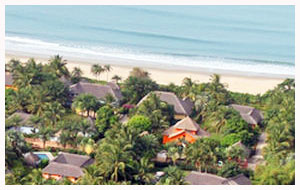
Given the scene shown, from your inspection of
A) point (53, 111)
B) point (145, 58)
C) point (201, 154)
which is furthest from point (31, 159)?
point (145, 58)

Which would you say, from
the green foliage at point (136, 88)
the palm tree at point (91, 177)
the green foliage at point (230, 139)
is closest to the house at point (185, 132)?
the green foliage at point (230, 139)

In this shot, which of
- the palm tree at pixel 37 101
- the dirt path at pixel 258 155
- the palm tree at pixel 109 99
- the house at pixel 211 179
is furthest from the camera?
the palm tree at pixel 109 99

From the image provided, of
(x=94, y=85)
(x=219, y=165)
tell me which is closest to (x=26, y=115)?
(x=94, y=85)

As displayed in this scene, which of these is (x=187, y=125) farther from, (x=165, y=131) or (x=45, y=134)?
(x=45, y=134)

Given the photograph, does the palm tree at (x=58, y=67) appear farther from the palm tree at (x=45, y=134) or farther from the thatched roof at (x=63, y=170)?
the thatched roof at (x=63, y=170)

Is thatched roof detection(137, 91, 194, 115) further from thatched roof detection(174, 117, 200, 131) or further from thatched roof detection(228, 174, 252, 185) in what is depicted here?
thatched roof detection(228, 174, 252, 185)

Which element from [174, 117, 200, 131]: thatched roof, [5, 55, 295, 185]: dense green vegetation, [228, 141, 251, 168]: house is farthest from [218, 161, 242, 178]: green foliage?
[174, 117, 200, 131]: thatched roof

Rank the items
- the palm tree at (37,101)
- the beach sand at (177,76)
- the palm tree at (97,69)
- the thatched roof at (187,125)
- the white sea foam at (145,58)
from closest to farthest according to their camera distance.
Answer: the thatched roof at (187,125), the palm tree at (37,101), the palm tree at (97,69), the beach sand at (177,76), the white sea foam at (145,58)
